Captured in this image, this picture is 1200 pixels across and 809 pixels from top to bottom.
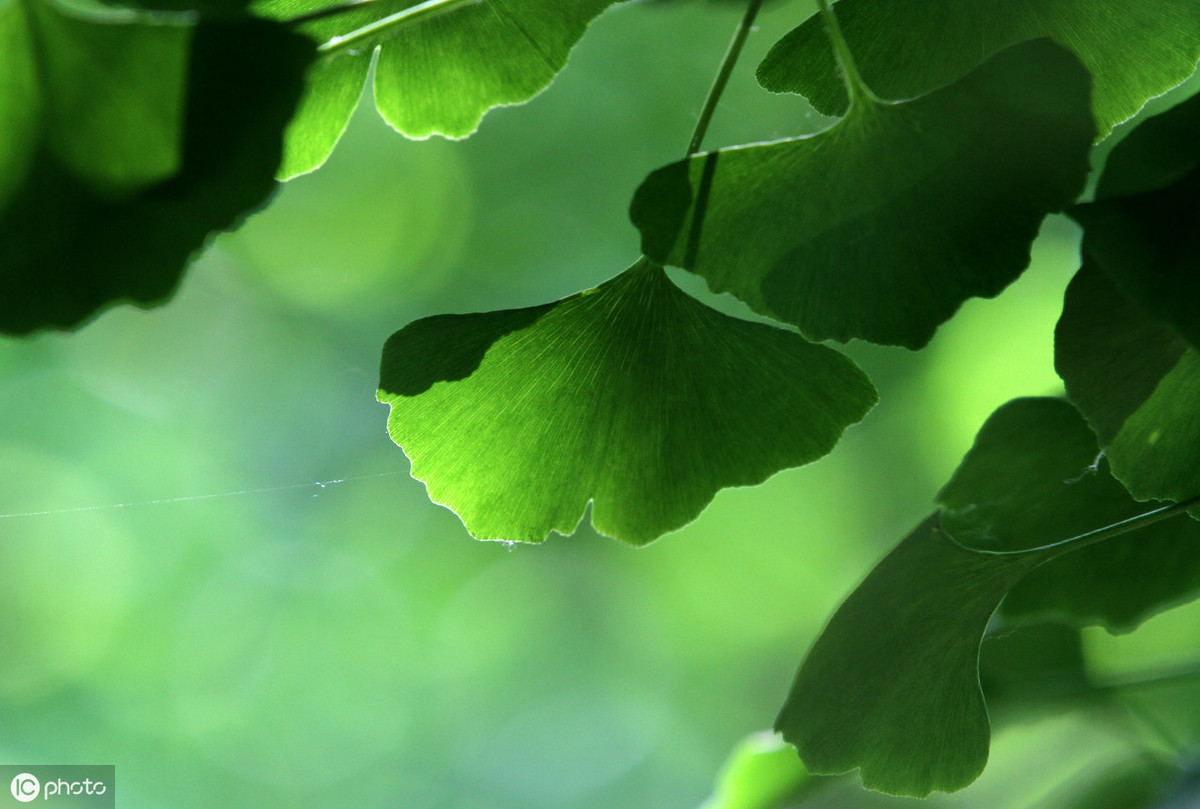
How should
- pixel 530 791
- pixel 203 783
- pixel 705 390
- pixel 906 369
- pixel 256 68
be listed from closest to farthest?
pixel 256 68 < pixel 705 390 < pixel 906 369 < pixel 203 783 < pixel 530 791

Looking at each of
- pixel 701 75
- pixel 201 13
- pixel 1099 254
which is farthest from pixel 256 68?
pixel 701 75

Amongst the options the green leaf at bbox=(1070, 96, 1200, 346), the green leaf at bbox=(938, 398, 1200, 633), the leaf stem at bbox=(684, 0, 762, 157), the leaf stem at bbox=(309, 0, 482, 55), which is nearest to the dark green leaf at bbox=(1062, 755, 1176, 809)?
the green leaf at bbox=(938, 398, 1200, 633)

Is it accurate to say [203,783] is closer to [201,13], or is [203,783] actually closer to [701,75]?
[701,75]

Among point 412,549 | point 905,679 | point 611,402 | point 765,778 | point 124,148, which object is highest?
point 124,148

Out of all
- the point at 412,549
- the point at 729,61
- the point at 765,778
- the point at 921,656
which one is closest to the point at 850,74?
the point at 729,61

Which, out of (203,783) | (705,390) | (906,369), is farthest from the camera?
(203,783)

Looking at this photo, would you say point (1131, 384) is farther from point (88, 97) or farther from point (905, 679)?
point (88, 97)

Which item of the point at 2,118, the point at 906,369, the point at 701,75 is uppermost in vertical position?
the point at 2,118
